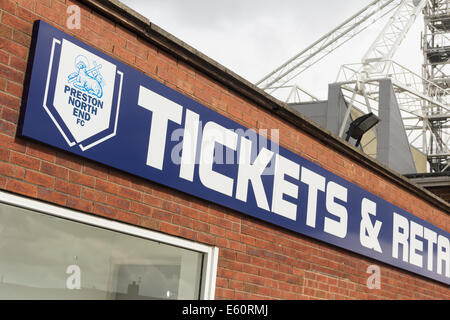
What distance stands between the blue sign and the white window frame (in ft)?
1.45

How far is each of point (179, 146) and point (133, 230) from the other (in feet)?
3.02

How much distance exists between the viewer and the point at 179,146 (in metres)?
5.87

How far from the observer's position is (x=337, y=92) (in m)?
27.8

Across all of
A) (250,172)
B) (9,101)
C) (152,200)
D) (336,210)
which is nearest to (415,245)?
(336,210)

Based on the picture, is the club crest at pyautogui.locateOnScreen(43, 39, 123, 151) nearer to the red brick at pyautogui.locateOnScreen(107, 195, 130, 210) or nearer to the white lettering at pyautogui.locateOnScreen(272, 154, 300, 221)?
the red brick at pyautogui.locateOnScreen(107, 195, 130, 210)

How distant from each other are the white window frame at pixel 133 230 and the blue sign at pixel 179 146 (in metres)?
Result: 0.44

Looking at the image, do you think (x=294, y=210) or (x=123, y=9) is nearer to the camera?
(x=123, y=9)

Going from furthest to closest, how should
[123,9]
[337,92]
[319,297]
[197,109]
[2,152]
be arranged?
[337,92] < [319,297] < [197,109] < [123,9] < [2,152]

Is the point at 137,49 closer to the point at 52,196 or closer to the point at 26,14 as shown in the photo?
the point at 26,14

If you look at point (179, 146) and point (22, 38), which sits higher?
point (22, 38)

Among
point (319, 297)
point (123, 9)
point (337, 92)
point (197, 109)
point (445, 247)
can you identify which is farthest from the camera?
point (337, 92)

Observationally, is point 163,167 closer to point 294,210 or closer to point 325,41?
point 294,210

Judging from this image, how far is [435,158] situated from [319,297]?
129ft

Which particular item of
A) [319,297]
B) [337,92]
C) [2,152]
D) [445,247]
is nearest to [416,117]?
[337,92]
